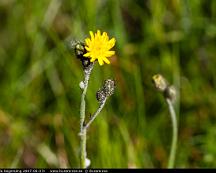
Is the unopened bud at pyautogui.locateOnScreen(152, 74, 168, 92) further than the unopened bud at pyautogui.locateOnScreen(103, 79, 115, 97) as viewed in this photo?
Yes

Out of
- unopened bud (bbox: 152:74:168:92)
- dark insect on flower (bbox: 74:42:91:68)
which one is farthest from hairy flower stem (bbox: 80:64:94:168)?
unopened bud (bbox: 152:74:168:92)

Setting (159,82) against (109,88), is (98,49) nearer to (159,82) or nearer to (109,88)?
(109,88)

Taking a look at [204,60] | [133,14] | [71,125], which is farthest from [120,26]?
[71,125]

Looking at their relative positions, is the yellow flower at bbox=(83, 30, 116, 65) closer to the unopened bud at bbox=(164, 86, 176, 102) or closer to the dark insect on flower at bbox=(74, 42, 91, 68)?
the dark insect on flower at bbox=(74, 42, 91, 68)

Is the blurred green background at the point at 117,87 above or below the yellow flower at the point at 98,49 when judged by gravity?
above

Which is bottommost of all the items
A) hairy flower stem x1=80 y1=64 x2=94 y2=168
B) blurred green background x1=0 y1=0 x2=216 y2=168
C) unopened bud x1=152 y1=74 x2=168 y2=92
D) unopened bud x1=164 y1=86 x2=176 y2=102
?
hairy flower stem x1=80 y1=64 x2=94 y2=168

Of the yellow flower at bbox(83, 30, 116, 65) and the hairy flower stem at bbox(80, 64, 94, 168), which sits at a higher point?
the yellow flower at bbox(83, 30, 116, 65)

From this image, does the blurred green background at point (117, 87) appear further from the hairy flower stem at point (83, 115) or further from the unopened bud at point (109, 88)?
the unopened bud at point (109, 88)

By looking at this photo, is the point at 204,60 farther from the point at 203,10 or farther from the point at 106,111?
the point at 106,111

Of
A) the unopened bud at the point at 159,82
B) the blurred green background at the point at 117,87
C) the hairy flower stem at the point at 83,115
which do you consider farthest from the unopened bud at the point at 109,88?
the blurred green background at the point at 117,87
